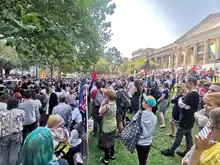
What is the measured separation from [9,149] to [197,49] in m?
51.4

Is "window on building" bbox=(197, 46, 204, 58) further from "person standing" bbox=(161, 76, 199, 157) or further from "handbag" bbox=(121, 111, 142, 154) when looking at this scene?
"handbag" bbox=(121, 111, 142, 154)

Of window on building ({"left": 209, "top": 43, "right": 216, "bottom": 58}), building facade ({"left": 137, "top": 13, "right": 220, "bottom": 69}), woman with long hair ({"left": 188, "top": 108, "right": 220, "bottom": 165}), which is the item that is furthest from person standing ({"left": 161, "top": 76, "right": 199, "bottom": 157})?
window on building ({"left": 209, "top": 43, "right": 216, "bottom": 58})

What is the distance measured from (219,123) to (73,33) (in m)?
4.43

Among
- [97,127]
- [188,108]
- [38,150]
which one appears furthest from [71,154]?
[97,127]

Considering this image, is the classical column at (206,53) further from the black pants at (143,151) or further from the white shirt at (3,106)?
the white shirt at (3,106)

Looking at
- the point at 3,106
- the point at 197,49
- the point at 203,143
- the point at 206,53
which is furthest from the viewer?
the point at 197,49

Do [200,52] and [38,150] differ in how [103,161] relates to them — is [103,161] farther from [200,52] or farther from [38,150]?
[200,52]

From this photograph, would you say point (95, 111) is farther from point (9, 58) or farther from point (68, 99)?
point (9, 58)

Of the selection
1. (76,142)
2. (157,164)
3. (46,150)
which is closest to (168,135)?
(157,164)

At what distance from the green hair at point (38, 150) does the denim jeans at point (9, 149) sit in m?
2.36

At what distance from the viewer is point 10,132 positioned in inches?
182

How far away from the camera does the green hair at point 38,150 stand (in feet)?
8.19

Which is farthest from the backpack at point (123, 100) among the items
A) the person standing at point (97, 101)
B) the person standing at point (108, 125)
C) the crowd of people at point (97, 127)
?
the person standing at point (108, 125)

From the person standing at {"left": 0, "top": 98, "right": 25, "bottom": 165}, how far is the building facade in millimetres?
36776
